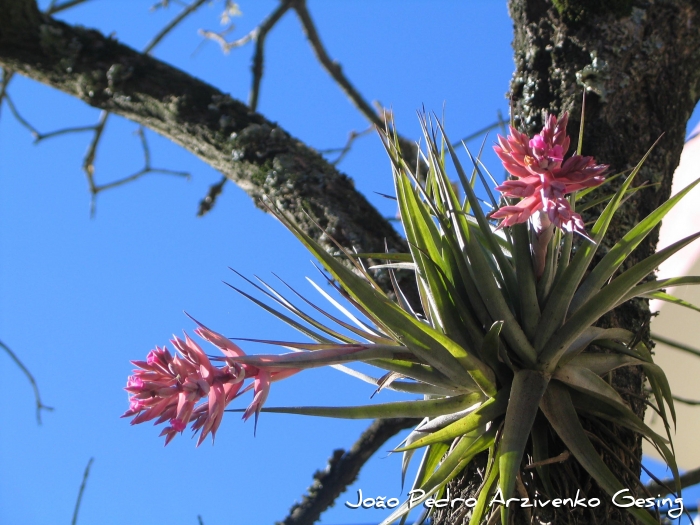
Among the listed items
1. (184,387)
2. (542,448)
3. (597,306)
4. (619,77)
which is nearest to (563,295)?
(597,306)

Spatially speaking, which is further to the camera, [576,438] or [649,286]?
[649,286]

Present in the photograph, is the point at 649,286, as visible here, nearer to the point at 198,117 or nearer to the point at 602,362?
the point at 602,362

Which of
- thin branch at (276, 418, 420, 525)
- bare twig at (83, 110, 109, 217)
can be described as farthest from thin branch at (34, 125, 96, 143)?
thin branch at (276, 418, 420, 525)

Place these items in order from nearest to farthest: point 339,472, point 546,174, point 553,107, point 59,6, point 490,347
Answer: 1. point 546,174
2. point 490,347
3. point 553,107
4. point 339,472
5. point 59,6

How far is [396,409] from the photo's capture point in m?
1.22

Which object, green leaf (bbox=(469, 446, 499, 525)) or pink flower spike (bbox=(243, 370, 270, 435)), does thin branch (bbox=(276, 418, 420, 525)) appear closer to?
green leaf (bbox=(469, 446, 499, 525))

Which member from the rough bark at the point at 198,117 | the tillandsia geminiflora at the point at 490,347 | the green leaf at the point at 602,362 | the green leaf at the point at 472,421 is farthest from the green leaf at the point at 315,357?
the rough bark at the point at 198,117

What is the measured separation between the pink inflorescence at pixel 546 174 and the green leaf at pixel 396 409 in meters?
0.36

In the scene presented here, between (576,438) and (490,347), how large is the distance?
0.70ft

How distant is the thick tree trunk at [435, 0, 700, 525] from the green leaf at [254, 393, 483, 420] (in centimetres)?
65

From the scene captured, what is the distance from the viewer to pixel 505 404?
4.03ft

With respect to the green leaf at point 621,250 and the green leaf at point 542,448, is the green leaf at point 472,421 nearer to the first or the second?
the green leaf at point 542,448

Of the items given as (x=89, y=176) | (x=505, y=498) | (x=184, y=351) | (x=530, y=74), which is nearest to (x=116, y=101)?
(x=89, y=176)

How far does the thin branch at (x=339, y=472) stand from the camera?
2229mm
